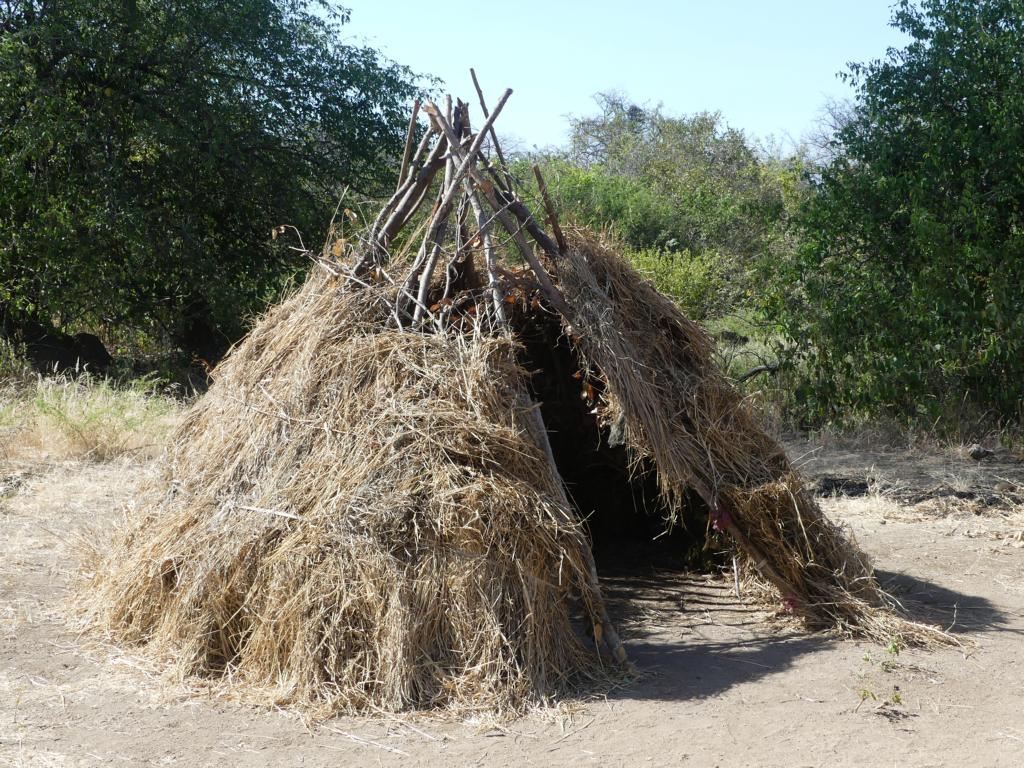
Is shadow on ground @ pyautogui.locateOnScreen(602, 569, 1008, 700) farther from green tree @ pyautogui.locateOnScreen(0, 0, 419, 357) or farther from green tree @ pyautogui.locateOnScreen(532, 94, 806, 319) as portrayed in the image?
green tree @ pyautogui.locateOnScreen(0, 0, 419, 357)

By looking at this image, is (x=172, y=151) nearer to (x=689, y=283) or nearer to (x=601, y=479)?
(x=689, y=283)

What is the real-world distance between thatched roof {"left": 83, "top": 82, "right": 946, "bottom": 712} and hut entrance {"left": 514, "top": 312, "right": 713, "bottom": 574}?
2.47 feet

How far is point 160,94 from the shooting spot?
1170 cm

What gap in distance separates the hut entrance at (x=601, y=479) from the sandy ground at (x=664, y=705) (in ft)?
1.28

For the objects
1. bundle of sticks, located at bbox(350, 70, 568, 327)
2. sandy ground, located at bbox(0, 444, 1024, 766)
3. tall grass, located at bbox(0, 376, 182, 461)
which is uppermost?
bundle of sticks, located at bbox(350, 70, 568, 327)

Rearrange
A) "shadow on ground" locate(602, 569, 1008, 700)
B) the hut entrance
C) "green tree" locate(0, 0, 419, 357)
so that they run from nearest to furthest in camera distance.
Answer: "shadow on ground" locate(602, 569, 1008, 700)
the hut entrance
"green tree" locate(0, 0, 419, 357)

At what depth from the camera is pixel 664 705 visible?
3.98m

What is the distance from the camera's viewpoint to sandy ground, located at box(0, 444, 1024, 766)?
11.7 feet

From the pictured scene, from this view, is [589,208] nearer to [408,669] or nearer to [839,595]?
[839,595]

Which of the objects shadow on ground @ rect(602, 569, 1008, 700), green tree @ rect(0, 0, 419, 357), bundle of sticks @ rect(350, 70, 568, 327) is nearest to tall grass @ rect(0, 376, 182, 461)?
green tree @ rect(0, 0, 419, 357)

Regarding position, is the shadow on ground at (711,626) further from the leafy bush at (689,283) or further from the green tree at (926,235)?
the leafy bush at (689,283)

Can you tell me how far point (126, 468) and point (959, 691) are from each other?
6.63 meters

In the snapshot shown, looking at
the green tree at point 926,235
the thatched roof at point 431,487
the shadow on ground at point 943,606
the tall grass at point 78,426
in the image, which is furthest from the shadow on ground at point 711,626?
the tall grass at point 78,426

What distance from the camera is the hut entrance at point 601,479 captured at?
240 inches
